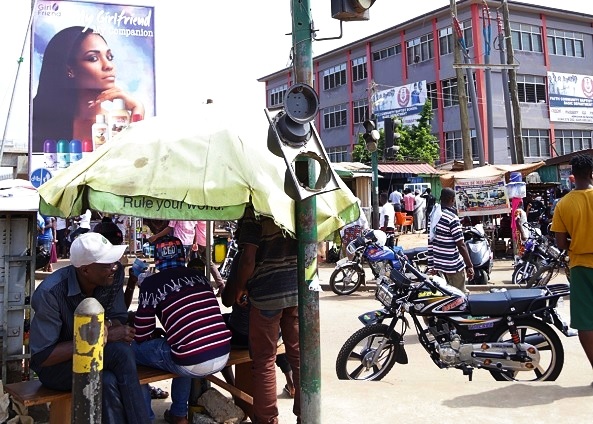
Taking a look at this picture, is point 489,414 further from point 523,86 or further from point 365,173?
point 523,86

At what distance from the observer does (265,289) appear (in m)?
3.89

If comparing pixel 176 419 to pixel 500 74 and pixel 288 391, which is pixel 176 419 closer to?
pixel 288 391

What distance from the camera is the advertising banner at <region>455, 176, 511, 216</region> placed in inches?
516

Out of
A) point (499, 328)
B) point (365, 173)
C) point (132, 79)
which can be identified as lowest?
point (499, 328)

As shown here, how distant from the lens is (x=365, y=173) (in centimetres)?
1864

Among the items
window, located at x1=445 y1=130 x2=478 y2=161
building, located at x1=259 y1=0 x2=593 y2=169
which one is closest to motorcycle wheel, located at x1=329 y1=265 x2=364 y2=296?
building, located at x1=259 y1=0 x2=593 y2=169

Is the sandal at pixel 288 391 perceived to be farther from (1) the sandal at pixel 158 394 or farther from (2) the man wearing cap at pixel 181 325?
(2) the man wearing cap at pixel 181 325

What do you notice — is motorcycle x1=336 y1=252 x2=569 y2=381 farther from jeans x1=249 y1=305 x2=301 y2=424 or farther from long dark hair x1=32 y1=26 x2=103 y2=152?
long dark hair x1=32 y1=26 x2=103 y2=152

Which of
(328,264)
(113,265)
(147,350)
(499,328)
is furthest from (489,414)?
(328,264)

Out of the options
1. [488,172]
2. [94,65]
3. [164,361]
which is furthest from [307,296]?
[94,65]

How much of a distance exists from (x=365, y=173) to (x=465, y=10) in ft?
67.2

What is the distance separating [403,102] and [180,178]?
36603 millimetres

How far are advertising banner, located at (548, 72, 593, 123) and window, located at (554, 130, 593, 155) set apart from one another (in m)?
0.83

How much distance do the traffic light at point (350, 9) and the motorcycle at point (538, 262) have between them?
781cm
